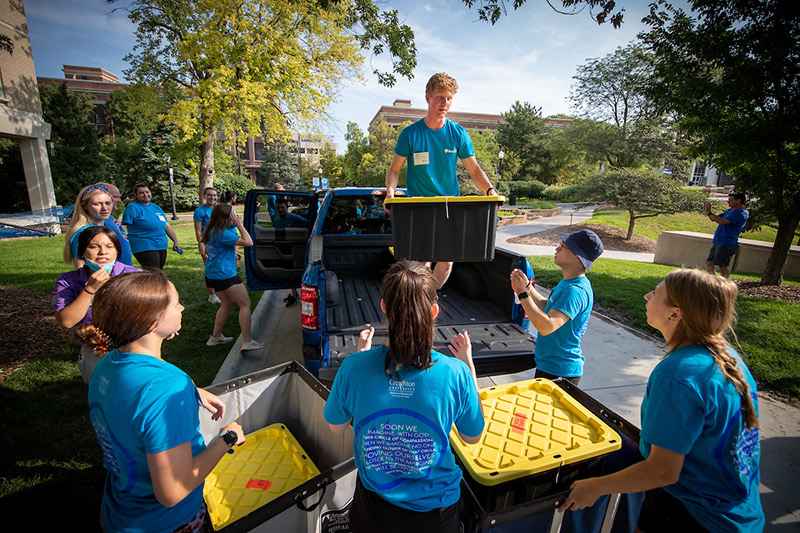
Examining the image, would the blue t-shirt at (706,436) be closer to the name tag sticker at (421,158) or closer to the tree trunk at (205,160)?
the name tag sticker at (421,158)

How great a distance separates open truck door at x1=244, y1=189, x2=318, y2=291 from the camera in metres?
5.14

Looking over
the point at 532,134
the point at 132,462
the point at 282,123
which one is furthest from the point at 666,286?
the point at 532,134

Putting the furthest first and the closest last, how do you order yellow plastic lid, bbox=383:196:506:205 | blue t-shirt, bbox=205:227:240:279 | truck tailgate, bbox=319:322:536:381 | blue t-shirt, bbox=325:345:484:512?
blue t-shirt, bbox=205:227:240:279 < truck tailgate, bbox=319:322:536:381 < yellow plastic lid, bbox=383:196:506:205 < blue t-shirt, bbox=325:345:484:512

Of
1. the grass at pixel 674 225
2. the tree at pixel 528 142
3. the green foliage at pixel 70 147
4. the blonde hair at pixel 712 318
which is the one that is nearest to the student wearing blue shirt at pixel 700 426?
the blonde hair at pixel 712 318

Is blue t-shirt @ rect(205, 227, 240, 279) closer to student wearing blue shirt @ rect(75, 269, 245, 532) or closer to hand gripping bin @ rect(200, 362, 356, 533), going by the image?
hand gripping bin @ rect(200, 362, 356, 533)

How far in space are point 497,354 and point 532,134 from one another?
42986 mm

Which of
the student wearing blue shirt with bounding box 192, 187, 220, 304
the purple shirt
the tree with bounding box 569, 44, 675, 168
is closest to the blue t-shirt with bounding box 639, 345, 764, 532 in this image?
the purple shirt

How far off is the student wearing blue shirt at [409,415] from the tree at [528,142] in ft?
139

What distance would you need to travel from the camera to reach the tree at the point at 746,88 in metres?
5.72

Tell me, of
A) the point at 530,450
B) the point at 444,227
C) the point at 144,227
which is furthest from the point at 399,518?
the point at 144,227

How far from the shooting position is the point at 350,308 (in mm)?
4148

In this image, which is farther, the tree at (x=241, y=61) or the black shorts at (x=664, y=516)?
the tree at (x=241, y=61)

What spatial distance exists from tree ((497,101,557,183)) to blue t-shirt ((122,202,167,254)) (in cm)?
3975

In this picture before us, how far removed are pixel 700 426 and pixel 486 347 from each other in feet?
6.21
